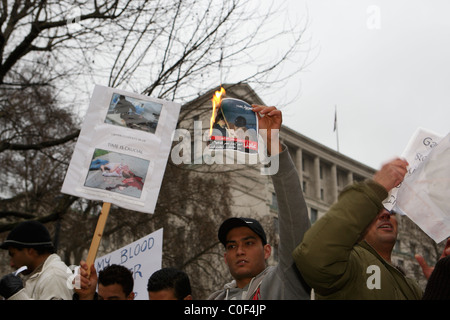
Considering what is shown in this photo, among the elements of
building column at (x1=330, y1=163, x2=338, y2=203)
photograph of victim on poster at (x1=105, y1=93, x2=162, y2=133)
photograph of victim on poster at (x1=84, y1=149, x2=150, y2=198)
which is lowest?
photograph of victim on poster at (x1=84, y1=149, x2=150, y2=198)

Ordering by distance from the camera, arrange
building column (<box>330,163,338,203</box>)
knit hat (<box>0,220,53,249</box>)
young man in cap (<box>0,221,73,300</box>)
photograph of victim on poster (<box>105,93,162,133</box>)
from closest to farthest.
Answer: young man in cap (<box>0,221,73,300</box>) < knit hat (<box>0,220,53,249</box>) < photograph of victim on poster (<box>105,93,162,133</box>) < building column (<box>330,163,338,203</box>)

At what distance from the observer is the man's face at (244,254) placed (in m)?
2.87

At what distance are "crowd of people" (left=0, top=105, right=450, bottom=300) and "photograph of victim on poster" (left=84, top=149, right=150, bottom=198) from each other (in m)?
0.57

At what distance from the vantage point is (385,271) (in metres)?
2.36

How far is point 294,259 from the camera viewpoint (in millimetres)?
1902

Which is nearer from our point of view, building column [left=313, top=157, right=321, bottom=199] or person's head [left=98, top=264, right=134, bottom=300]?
person's head [left=98, top=264, right=134, bottom=300]

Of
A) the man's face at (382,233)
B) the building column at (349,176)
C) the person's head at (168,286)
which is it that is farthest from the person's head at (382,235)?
the building column at (349,176)

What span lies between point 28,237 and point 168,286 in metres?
1.17

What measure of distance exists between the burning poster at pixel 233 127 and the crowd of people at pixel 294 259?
0.10 metres

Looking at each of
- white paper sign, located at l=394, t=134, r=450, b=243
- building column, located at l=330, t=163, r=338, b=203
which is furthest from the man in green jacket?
building column, located at l=330, t=163, r=338, b=203

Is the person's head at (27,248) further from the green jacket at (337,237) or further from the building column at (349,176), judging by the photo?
the building column at (349,176)

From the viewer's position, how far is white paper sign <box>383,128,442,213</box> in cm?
279

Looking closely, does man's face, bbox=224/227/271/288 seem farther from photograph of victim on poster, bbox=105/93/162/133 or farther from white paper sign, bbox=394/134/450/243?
photograph of victim on poster, bbox=105/93/162/133
